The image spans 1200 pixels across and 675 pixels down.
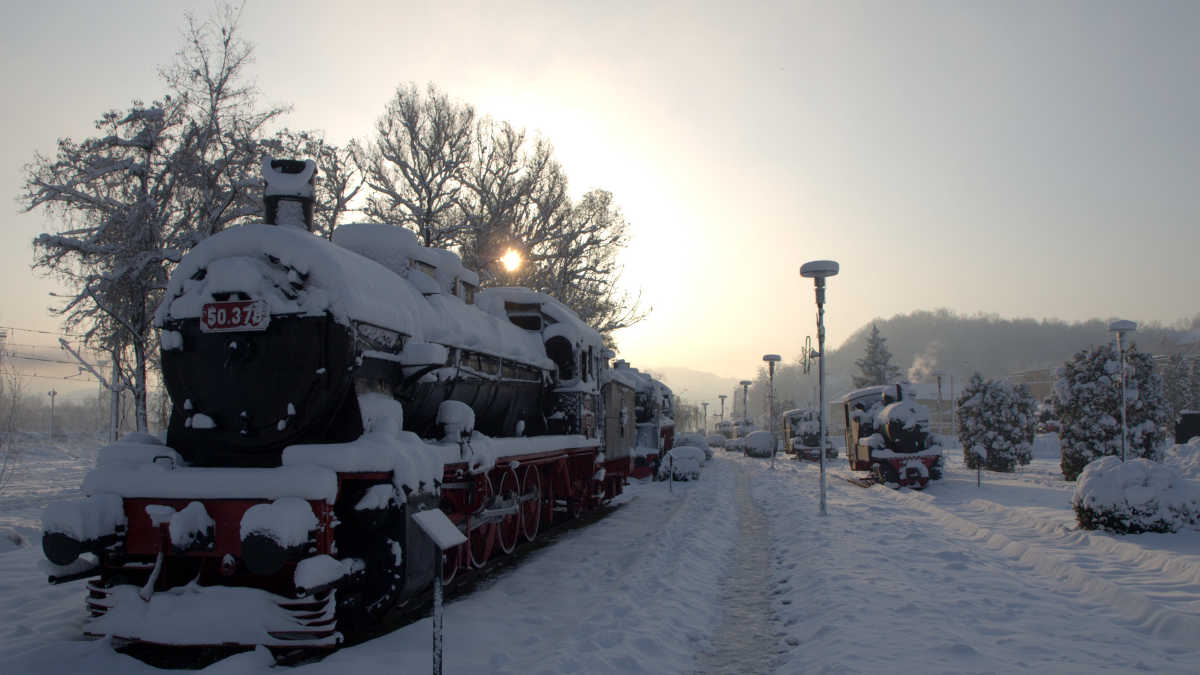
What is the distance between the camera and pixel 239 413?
5.45m

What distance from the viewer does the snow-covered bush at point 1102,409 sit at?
61.2ft

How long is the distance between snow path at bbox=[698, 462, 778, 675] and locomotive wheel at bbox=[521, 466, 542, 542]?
2764 millimetres

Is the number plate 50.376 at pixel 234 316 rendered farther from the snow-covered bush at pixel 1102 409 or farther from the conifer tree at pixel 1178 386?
the conifer tree at pixel 1178 386

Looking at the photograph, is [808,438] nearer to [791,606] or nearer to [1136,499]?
[1136,499]

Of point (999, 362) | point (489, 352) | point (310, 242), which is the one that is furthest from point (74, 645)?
point (999, 362)

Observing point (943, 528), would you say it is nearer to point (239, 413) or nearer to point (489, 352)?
point (489, 352)

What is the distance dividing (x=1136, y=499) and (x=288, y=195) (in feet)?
35.8

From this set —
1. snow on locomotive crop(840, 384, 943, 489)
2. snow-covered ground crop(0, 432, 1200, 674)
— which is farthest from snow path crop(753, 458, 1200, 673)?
snow on locomotive crop(840, 384, 943, 489)

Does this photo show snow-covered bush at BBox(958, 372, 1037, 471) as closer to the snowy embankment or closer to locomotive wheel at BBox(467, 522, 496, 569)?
the snowy embankment

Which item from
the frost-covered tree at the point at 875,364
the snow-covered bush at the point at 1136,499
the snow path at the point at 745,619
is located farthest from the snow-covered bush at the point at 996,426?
the frost-covered tree at the point at 875,364

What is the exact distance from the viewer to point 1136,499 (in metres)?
9.40

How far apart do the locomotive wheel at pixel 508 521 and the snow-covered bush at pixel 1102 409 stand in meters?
16.8

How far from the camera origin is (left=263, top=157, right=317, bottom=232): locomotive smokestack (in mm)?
6305

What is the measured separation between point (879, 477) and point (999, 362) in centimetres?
14206
